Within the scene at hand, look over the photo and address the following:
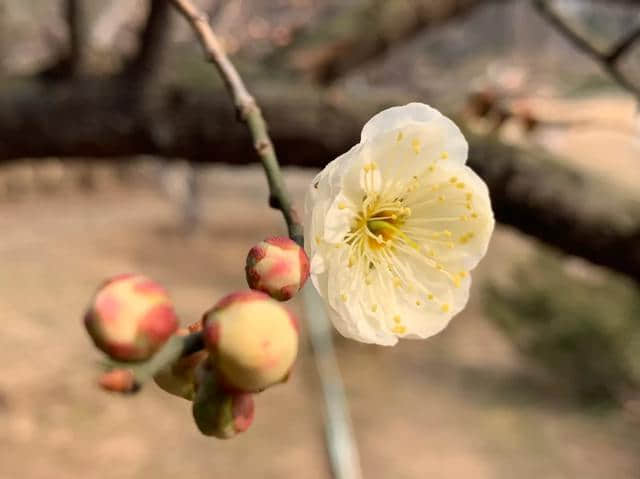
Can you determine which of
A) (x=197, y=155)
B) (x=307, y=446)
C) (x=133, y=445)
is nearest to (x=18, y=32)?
(x=197, y=155)

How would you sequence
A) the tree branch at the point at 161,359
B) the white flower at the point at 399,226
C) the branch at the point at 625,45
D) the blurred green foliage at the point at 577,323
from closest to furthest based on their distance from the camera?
the tree branch at the point at 161,359, the white flower at the point at 399,226, the branch at the point at 625,45, the blurred green foliage at the point at 577,323

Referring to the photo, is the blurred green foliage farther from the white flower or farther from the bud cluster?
the bud cluster

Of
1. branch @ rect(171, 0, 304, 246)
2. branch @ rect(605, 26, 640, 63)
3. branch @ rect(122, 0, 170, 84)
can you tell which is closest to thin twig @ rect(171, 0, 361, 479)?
branch @ rect(171, 0, 304, 246)

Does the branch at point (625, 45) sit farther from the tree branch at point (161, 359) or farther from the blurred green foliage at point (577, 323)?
the blurred green foliage at point (577, 323)

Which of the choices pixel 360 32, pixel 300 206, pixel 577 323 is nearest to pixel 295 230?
pixel 300 206

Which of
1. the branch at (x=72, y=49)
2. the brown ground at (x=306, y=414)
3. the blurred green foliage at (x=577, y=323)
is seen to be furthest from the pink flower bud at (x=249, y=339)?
the blurred green foliage at (x=577, y=323)
